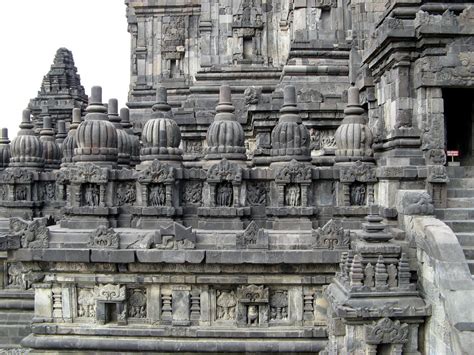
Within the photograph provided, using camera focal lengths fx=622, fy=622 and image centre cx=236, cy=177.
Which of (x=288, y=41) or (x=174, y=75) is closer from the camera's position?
(x=288, y=41)

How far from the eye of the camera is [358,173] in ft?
37.3

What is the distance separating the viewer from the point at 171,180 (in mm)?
11523

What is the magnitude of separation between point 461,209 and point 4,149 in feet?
40.6

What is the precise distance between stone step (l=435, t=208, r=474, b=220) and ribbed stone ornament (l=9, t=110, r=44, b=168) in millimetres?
9659

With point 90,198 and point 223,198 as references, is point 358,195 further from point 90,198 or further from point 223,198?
point 90,198

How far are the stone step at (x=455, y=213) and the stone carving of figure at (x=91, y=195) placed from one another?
6211 mm

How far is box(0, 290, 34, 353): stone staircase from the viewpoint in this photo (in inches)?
565

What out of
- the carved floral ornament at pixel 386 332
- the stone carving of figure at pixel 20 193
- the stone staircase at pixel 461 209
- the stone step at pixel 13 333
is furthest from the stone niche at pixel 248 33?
the carved floral ornament at pixel 386 332

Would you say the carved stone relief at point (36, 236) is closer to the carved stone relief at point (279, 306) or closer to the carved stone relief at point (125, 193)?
the carved stone relief at point (125, 193)

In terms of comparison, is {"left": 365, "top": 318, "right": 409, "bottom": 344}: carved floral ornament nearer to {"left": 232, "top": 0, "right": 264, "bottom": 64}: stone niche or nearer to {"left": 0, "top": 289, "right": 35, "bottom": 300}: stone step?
{"left": 0, "top": 289, "right": 35, "bottom": 300}: stone step

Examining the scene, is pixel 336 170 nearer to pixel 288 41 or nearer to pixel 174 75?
pixel 288 41

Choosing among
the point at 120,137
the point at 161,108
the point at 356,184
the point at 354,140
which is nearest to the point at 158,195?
the point at 161,108

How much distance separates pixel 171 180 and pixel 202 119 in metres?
8.16

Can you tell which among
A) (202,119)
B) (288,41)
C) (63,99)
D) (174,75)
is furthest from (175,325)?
(63,99)
